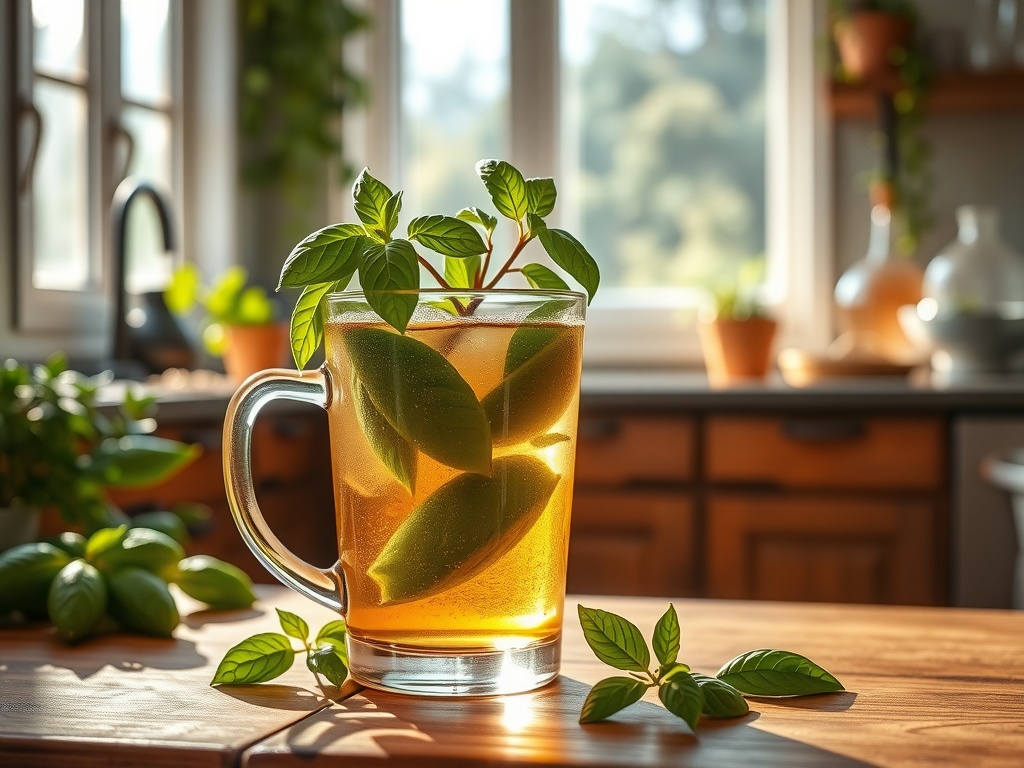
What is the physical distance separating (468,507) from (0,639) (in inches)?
12.0

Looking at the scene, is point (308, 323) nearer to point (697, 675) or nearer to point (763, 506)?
point (697, 675)

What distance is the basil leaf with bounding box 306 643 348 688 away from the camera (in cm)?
50

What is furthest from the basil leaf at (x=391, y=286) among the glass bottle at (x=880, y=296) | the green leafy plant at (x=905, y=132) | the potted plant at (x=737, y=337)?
the green leafy plant at (x=905, y=132)

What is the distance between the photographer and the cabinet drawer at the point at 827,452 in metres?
2.33

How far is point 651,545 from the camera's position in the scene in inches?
96.3

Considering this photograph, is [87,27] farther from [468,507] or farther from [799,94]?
[468,507]

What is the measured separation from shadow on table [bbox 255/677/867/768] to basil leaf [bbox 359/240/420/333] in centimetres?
15

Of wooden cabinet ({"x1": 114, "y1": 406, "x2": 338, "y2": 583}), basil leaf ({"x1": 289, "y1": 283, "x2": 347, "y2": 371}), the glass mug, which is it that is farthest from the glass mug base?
wooden cabinet ({"x1": 114, "y1": 406, "x2": 338, "y2": 583})

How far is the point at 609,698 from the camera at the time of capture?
0.45 metres

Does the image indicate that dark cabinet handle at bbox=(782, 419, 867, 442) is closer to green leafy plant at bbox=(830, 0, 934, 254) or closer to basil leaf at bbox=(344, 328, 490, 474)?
green leafy plant at bbox=(830, 0, 934, 254)

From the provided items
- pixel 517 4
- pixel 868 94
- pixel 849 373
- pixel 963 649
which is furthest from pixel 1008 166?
pixel 963 649

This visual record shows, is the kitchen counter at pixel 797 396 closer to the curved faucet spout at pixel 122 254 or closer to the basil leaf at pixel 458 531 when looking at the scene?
the curved faucet spout at pixel 122 254

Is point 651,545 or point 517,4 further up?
point 517,4

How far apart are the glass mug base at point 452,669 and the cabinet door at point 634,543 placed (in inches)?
76.5
